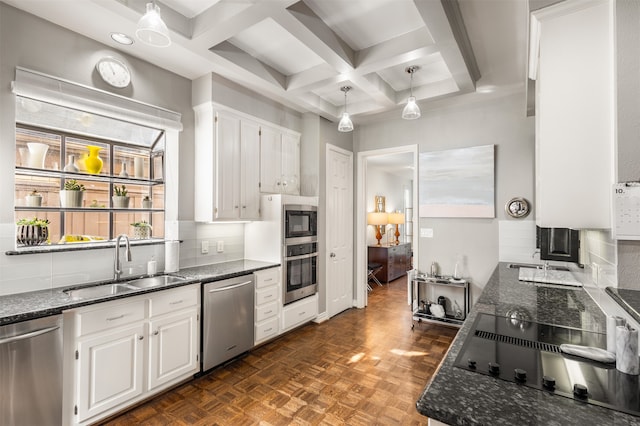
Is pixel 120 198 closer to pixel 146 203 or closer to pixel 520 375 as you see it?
pixel 146 203

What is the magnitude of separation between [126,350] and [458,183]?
3.66 metres

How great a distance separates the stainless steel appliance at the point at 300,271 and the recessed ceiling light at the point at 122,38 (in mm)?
2293

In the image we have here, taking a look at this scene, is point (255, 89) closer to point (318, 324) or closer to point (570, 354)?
point (318, 324)

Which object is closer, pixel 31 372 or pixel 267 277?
pixel 31 372

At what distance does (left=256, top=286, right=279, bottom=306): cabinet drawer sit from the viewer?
3193 mm

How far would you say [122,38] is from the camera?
2387mm

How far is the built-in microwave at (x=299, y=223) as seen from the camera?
3531 millimetres

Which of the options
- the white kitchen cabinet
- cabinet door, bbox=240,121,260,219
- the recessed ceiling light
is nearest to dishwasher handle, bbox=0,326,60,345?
the white kitchen cabinet

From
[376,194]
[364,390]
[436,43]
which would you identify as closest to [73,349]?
[364,390]

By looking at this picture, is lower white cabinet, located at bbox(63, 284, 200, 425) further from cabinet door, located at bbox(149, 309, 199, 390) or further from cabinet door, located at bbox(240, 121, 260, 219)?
cabinet door, located at bbox(240, 121, 260, 219)

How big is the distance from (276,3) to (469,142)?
2.82m

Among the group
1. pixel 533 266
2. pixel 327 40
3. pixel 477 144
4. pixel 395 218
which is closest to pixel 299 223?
pixel 327 40

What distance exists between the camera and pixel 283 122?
3.86 metres

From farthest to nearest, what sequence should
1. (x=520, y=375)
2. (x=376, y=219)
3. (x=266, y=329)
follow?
(x=376, y=219), (x=266, y=329), (x=520, y=375)
